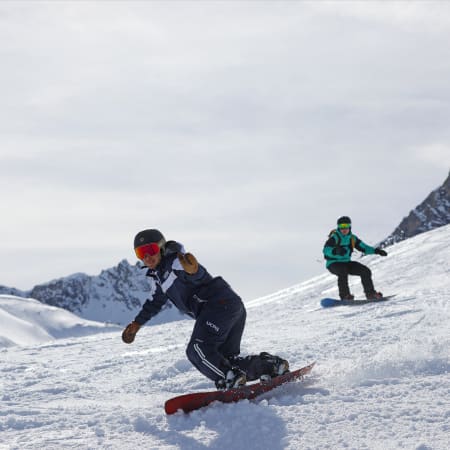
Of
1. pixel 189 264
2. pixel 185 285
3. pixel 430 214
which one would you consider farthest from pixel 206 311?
pixel 430 214

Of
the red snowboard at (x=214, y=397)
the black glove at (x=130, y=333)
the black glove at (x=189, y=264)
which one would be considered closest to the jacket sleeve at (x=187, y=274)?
the black glove at (x=189, y=264)

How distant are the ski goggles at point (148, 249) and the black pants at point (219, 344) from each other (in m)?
0.64

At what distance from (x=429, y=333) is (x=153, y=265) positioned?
3.42 meters

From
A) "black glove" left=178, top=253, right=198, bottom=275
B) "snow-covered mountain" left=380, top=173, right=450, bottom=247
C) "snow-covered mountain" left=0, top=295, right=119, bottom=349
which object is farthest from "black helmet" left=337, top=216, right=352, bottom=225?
"snow-covered mountain" left=0, top=295, right=119, bottom=349

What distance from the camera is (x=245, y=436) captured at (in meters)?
3.73

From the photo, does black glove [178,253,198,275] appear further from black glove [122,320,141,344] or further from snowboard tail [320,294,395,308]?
snowboard tail [320,294,395,308]

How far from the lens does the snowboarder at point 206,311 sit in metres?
4.89

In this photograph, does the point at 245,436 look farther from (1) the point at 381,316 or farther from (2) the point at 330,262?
(2) the point at 330,262

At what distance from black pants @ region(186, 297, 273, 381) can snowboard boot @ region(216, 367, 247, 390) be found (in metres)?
0.04

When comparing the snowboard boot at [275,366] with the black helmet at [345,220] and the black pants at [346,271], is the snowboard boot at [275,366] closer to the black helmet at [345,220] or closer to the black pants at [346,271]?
the black pants at [346,271]

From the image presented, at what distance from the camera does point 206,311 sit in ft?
16.5

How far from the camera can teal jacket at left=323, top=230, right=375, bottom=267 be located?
1172 cm

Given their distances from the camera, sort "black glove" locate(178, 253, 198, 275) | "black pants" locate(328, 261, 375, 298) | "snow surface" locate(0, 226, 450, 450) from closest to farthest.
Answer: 1. "snow surface" locate(0, 226, 450, 450)
2. "black glove" locate(178, 253, 198, 275)
3. "black pants" locate(328, 261, 375, 298)

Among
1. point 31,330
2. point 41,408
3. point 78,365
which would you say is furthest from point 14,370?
point 31,330
